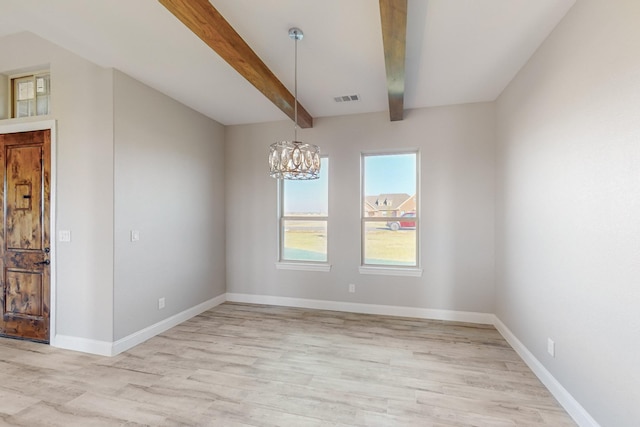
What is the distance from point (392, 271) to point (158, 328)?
121 inches

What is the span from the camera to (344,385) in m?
2.43

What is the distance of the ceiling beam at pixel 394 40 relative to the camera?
6.04 ft

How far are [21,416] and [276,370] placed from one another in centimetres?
180

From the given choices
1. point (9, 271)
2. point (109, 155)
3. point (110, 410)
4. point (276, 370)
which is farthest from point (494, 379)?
point (9, 271)

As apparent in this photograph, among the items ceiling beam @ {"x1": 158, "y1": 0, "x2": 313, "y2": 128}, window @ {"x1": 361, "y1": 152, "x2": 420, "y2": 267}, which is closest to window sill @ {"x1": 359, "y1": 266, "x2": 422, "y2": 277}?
window @ {"x1": 361, "y1": 152, "x2": 420, "y2": 267}

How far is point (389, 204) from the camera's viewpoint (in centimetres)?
425

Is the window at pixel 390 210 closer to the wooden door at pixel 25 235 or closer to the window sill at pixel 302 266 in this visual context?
the window sill at pixel 302 266

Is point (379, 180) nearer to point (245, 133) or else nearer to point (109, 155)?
point (245, 133)

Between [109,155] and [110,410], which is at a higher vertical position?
[109,155]

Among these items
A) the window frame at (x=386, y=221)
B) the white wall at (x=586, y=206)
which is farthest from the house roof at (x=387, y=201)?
the white wall at (x=586, y=206)

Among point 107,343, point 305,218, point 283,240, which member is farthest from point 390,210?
point 107,343

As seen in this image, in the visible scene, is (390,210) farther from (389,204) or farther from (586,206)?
(586,206)

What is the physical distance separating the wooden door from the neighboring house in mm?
3847

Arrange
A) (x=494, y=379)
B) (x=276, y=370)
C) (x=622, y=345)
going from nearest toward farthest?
(x=622, y=345) → (x=494, y=379) → (x=276, y=370)
